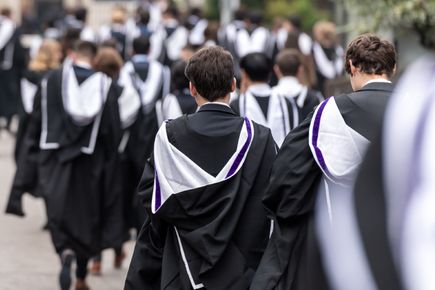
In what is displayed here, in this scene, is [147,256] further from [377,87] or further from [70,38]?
[70,38]

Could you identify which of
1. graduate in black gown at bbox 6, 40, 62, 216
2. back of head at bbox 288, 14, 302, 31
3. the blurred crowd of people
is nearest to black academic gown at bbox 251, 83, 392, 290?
graduate in black gown at bbox 6, 40, 62, 216

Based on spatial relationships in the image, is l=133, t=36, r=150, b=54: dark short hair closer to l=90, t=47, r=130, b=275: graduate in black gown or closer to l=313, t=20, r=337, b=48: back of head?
l=90, t=47, r=130, b=275: graduate in black gown

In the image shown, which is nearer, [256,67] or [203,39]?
[256,67]

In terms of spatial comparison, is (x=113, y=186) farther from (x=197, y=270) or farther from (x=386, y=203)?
(x=386, y=203)

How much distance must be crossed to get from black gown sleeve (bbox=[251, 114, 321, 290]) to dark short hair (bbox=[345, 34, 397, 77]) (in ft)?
1.34

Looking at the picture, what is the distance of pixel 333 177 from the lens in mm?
4652

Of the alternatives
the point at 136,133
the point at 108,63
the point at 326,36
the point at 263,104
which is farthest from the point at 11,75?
the point at 263,104

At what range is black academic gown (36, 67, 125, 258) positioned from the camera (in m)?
8.44

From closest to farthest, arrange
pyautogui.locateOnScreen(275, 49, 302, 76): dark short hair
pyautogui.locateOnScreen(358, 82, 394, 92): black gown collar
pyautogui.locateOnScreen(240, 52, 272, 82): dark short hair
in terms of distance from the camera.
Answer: pyautogui.locateOnScreen(358, 82, 394, 92): black gown collar → pyautogui.locateOnScreen(240, 52, 272, 82): dark short hair → pyautogui.locateOnScreen(275, 49, 302, 76): dark short hair

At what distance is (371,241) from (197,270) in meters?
2.91

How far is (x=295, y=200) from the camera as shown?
186 inches

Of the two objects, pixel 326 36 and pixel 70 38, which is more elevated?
pixel 70 38

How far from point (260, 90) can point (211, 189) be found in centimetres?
248

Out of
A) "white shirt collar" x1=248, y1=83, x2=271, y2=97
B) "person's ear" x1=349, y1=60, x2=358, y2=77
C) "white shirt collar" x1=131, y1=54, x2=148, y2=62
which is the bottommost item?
"white shirt collar" x1=131, y1=54, x2=148, y2=62
